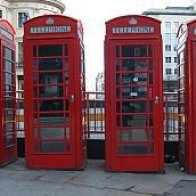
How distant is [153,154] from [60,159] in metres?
1.68

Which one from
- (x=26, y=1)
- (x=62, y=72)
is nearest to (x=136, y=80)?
(x=62, y=72)

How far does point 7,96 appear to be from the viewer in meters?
8.67

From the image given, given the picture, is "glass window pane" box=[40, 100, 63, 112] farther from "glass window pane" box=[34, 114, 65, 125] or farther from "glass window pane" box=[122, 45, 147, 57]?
"glass window pane" box=[122, 45, 147, 57]

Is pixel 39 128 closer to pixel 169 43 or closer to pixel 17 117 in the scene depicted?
pixel 17 117

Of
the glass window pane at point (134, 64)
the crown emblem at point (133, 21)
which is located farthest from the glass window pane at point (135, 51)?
the crown emblem at point (133, 21)

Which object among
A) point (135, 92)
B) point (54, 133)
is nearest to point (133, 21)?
point (135, 92)

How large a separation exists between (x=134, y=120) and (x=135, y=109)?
197mm

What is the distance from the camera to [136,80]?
7820mm

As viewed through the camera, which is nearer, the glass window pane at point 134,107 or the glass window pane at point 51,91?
the glass window pane at point 134,107

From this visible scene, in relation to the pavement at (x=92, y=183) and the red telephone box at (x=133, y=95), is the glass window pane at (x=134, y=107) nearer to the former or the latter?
the red telephone box at (x=133, y=95)

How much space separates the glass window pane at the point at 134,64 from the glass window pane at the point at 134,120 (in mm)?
836

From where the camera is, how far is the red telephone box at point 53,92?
25.9 ft

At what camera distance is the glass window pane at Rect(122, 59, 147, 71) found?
307 inches

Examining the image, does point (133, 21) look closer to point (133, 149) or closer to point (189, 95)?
point (189, 95)
